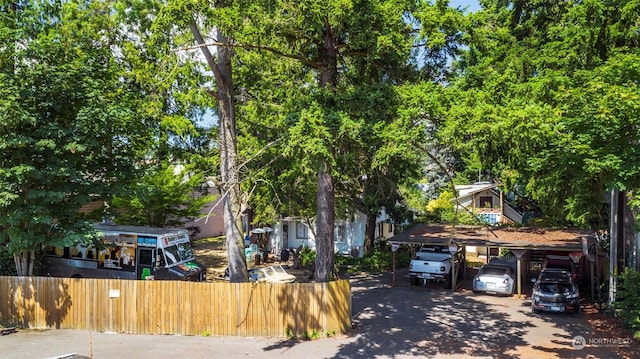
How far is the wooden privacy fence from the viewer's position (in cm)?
1227

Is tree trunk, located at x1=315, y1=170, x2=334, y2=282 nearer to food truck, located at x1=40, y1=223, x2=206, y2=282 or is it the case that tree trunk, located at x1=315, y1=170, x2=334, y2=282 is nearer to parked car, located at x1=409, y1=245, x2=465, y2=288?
food truck, located at x1=40, y1=223, x2=206, y2=282

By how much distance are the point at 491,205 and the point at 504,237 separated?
2000 centimetres

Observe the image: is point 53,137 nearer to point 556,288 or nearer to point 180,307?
point 180,307

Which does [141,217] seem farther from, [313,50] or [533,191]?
[533,191]

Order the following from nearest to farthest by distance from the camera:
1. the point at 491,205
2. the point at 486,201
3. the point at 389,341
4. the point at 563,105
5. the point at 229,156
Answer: the point at 389,341
the point at 563,105
the point at 229,156
the point at 491,205
the point at 486,201

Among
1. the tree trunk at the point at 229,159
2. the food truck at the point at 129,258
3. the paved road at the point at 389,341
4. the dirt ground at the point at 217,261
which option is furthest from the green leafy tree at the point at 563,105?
the dirt ground at the point at 217,261

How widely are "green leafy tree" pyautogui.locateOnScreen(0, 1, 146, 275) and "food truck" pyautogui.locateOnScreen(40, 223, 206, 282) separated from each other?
2744mm

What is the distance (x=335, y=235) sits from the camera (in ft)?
103

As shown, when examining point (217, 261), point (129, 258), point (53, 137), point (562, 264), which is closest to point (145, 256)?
point (129, 258)

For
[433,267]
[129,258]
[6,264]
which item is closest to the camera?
[6,264]

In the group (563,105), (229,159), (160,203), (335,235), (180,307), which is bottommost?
(180,307)

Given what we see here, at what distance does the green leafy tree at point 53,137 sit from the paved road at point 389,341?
10.6ft

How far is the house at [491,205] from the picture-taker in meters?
36.9

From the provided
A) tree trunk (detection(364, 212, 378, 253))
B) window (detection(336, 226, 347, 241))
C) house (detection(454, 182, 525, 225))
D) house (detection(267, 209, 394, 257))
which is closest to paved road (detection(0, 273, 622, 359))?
tree trunk (detection(364, 212, 378, 253))
